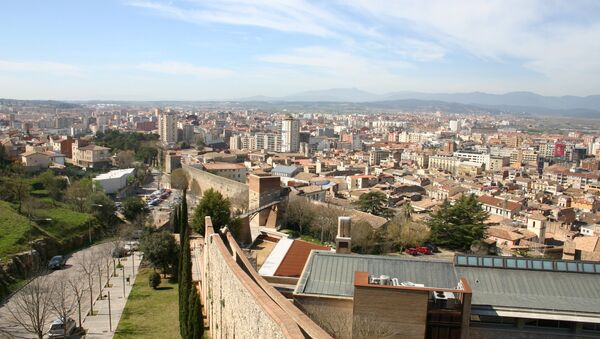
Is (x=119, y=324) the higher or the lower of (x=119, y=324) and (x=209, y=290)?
the lower

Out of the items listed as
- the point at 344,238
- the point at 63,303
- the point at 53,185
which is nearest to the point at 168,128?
the point at 53,185

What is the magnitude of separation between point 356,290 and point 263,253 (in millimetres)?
14251

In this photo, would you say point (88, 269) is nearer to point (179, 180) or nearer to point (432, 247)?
point (432, 247)

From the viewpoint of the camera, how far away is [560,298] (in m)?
10.4

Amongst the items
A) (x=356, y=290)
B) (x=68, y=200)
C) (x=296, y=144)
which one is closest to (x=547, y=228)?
(x=356, y=290)

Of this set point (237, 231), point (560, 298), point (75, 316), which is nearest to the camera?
point (560, 298)

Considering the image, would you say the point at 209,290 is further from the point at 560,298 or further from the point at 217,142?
the point at 217,142

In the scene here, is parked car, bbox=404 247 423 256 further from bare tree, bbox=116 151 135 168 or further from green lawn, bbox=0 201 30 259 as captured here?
bare tree, bbox=116 151 135 168

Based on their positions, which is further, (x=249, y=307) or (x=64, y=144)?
(x=64, y=144)

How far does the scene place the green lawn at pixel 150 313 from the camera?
49.6 ft

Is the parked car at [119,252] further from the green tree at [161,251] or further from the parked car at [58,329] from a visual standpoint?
the parked car at [58,329]

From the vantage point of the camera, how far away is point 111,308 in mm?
17047

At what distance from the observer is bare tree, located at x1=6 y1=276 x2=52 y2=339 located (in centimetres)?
1345

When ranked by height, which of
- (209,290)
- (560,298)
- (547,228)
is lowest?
(547,228)
